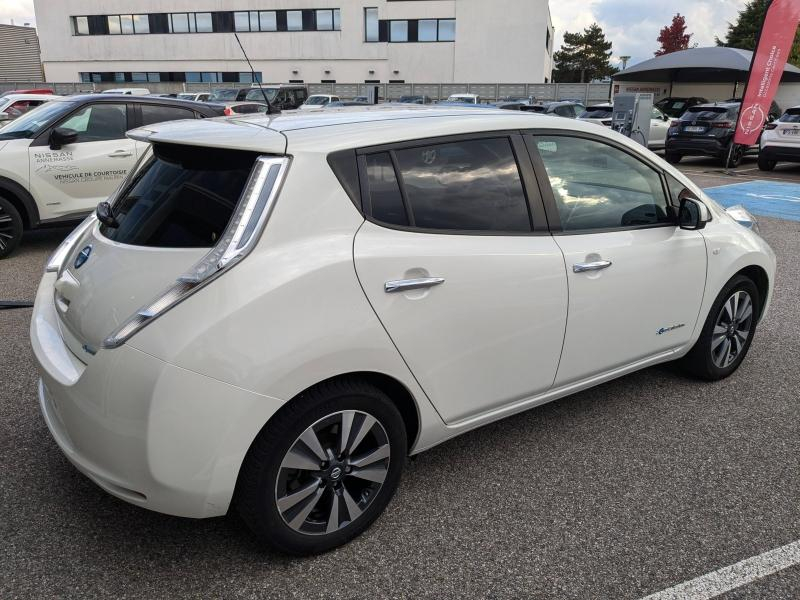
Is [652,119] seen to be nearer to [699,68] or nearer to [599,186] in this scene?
[699,68]

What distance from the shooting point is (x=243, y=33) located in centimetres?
4844

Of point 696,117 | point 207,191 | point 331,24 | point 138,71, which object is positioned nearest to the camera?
point 207,191

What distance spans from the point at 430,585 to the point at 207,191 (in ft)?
5.43

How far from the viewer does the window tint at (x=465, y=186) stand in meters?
2.64

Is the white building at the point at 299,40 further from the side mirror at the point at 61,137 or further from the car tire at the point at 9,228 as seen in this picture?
the car tire at the point at 9,228

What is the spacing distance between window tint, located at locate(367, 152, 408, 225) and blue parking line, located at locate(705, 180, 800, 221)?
954 centimetres

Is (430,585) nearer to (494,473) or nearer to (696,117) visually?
(494,473)

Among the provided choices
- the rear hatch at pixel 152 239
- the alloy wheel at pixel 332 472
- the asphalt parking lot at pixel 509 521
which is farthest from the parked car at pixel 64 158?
the alloy wheel at pixel 332 472

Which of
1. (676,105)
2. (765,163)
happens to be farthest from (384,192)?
(676,105)

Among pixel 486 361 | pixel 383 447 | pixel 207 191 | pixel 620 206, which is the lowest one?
pixel 383 447

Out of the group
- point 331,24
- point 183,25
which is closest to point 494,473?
point 331,24

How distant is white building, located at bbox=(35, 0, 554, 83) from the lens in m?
46.0

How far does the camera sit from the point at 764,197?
12.2 metres

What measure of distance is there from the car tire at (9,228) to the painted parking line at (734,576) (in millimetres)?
6976
